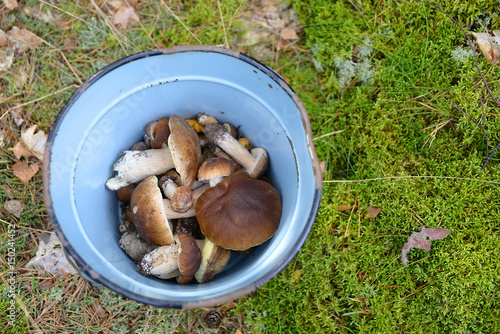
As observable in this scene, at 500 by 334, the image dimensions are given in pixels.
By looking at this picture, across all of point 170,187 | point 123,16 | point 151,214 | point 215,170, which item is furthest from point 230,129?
point 123,16

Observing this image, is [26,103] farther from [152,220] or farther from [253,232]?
[253,232]

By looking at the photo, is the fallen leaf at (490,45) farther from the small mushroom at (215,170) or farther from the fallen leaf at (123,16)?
the fallen leaf at (123,16)

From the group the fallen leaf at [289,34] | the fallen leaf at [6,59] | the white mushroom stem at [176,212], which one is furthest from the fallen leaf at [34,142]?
the fallen leaf at [289,34]

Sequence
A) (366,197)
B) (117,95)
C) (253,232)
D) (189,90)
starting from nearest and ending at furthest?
(253,232) → (117,95) → (189,90) → (366,197)

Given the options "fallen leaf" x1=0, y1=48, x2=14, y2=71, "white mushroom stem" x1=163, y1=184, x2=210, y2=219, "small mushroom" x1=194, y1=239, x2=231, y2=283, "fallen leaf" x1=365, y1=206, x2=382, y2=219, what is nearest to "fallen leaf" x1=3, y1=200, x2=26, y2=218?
"fallen leaf" x1=0, y1=48, x2=14, y2=71

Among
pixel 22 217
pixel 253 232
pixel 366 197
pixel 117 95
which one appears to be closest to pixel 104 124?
pixel 117 95

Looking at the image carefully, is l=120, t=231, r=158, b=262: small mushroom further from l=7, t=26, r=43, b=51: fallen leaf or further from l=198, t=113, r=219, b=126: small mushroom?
l=7, t=26, r=43, b=51: fallen leaf

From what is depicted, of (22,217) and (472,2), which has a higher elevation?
(22,217)
